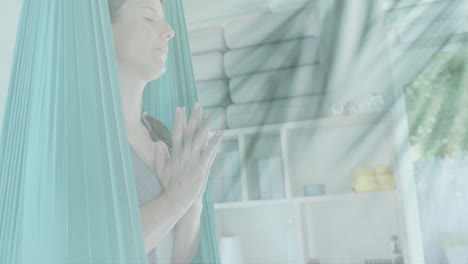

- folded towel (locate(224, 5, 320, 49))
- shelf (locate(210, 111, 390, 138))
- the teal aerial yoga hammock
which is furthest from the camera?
folded towel (locate(224, 5, 320, 49))

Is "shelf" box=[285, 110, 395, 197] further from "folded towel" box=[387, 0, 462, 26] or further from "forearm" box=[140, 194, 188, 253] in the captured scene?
"forearm" box=[140, 194, 188, 253]

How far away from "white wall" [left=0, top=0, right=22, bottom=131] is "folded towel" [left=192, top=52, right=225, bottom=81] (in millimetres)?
1178

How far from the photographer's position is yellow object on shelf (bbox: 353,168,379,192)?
1752 mm

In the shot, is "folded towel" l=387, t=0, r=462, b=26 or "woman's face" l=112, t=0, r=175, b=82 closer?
"woman's face" l=112, t=0, r=175, b=82

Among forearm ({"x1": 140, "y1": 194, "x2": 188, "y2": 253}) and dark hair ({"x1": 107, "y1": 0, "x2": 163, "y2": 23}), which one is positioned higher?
dark hair ({"x1": 107, "y1": 0, "x2": 163, "y2": 23})

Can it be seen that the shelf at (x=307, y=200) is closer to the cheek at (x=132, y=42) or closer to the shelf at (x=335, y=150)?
the shelf at (x=335, y=150)

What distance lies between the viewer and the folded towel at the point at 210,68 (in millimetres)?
2023

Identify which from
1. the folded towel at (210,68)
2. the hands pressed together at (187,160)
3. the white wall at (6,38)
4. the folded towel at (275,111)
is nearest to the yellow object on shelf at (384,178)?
the folded towel at (275,111)

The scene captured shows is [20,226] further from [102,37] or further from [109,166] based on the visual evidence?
[102,37]

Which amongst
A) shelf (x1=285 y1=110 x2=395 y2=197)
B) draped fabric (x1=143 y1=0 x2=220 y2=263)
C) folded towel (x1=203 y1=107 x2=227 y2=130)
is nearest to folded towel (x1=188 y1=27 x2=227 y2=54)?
folded towel (x1=203 y1=107 x2=227 y2=130)

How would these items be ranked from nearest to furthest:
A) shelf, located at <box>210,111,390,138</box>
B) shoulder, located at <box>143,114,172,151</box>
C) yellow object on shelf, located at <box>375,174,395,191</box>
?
1. shoulder, located at <box>143,114,172,151</box>
2. yellow object on shelf, located at <box>375,174,395,191</box>
3. shelf, located at <box>210,111,390,138</box>

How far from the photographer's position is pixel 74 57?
557 millimetres

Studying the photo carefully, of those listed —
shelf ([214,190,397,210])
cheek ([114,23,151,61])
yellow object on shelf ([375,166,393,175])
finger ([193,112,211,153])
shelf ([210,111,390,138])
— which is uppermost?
cheek ([114,23,151,61])

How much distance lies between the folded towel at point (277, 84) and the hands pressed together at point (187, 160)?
129cm
